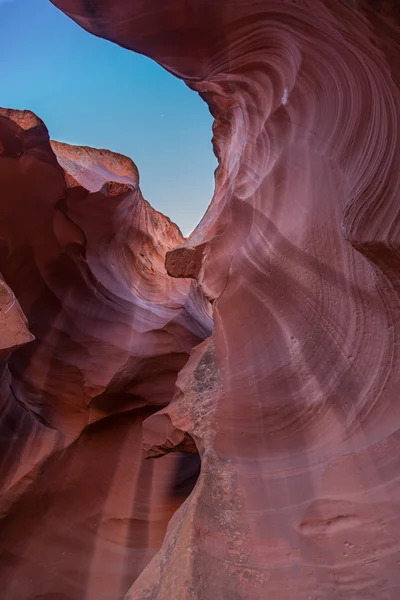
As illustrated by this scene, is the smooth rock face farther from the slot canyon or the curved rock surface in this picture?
the curved rock surface

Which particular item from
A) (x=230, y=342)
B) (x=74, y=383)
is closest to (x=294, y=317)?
(x=230, y=342)

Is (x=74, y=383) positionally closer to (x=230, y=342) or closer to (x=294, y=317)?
(x=230, y=342)

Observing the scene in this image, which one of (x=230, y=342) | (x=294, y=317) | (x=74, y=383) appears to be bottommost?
(x=74, y=383)

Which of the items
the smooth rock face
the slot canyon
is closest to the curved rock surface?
the slot canyon

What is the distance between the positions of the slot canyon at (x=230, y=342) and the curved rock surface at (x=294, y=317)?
16 millimetres

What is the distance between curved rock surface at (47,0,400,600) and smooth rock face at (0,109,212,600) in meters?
1.59

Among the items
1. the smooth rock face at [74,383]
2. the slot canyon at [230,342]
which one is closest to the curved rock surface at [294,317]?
the slot canyon at [230,342]

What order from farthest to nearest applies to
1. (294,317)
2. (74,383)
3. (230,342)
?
(74,383)
(230,342)
(294,317)

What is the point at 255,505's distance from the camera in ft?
10.6

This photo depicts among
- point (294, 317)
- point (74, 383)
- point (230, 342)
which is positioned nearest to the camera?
point (294, 317)

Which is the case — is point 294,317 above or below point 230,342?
above

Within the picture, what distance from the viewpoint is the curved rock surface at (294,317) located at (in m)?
2.71

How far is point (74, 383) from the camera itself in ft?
22.9

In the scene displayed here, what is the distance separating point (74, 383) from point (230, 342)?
11.1 ft
